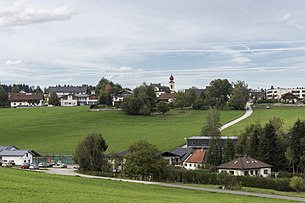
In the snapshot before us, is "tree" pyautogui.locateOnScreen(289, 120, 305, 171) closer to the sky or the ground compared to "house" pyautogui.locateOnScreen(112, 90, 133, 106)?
closer to the ground

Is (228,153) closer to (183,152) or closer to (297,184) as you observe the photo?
(183,152)

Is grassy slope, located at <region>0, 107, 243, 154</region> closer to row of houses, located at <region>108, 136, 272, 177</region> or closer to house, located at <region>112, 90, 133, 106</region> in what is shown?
row of houses, located at <region>108, 136, 272, 177</region>

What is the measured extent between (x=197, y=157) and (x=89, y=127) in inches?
1648

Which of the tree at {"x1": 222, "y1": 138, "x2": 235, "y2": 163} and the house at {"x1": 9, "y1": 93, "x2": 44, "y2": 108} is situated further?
the house at {"x1": 9, "y1": 93, "x2": 44, "y2": 108}

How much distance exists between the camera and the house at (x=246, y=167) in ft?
206

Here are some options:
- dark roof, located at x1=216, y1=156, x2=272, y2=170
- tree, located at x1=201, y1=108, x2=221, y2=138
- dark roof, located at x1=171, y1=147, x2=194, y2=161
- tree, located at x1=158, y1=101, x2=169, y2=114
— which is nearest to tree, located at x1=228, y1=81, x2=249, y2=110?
tree, located at x1=158, y1=101, x2=169, y2=114

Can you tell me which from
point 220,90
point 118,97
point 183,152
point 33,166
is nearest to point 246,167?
point 183,152

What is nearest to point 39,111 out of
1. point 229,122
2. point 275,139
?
point 229,122

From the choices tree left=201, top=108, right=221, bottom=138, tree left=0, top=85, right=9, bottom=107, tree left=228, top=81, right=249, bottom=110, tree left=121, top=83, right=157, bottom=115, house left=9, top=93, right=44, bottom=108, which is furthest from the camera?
house left=9, top=93, right=44, bottom=108

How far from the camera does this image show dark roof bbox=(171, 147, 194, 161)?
77.8 metres

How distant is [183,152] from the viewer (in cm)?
7956

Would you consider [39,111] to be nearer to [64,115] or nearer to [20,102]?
[64,115]

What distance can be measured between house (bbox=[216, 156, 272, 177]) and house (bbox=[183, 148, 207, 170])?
686cm

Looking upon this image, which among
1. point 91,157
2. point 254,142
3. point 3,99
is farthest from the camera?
point 3,99
